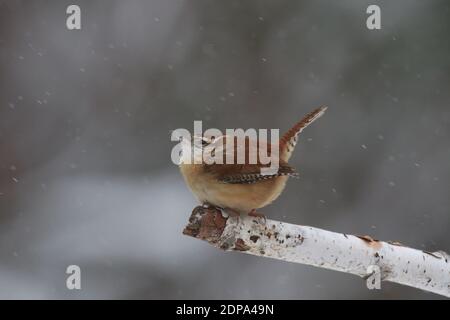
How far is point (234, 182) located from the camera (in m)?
3.25

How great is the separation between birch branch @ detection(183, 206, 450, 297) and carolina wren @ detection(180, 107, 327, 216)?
3.8 inches

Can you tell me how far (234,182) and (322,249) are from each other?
0.53 meters

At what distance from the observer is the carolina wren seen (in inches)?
128

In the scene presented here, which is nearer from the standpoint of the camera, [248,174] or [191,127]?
[248,174]

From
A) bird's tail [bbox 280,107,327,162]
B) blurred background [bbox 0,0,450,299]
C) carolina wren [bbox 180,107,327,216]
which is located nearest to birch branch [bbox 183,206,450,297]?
carolina wren [bbox 180,107,327,216]

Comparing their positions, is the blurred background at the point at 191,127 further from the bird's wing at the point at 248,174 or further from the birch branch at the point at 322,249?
the bird's wing at the point at 248,174

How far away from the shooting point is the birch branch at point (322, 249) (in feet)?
10.2

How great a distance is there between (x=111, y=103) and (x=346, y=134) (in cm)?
276

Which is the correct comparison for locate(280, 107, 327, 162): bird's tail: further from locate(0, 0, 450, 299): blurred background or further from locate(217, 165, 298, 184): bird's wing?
locate(0, 0, 450, 299): blurred background

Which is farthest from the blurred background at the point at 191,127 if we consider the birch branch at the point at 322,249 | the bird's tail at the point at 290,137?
the birch branch at the point at 322,249

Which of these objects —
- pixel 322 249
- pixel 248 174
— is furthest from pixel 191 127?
pixel 322 249

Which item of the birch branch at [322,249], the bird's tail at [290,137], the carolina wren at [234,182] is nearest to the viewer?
the birch branch at [322,249]

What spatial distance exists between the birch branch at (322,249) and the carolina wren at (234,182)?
10 cm

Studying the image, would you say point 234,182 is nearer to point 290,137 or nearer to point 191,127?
point 290,137
